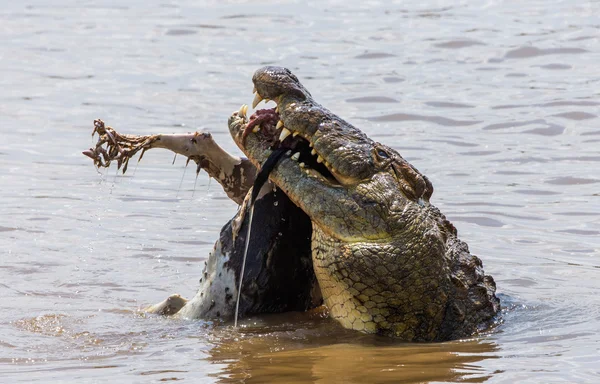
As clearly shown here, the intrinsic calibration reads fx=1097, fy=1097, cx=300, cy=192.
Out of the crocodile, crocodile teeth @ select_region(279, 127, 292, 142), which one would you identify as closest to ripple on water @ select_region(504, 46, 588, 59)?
the crocodile

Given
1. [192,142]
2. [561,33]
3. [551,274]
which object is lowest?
[551,274]

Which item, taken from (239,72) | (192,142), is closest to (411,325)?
(192,142)

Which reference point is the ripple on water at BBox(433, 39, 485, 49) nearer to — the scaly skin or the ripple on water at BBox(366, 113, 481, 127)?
the ripple on water at BBox(366, 113, 481, 127)

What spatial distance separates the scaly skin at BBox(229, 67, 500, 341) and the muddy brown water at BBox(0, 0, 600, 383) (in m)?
0.18

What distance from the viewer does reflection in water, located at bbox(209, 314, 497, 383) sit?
4.80 m

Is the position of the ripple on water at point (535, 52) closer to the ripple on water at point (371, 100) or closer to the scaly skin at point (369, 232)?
the ripple on water at point (371, 100)

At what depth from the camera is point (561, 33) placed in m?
16.3

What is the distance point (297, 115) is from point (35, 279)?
274cm

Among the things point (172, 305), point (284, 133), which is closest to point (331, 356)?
point (284, 133)

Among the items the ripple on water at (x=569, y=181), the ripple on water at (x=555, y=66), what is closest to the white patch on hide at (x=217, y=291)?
the ripple on water at (x=569, y=181)

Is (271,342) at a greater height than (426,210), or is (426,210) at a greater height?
(426,210)

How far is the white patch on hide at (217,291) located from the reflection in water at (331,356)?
0.19m

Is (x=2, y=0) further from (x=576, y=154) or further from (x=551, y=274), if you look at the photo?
(x=551, y=274)

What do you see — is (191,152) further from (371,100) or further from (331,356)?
(371,100)
